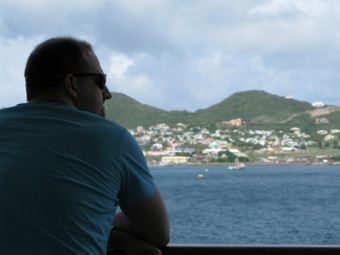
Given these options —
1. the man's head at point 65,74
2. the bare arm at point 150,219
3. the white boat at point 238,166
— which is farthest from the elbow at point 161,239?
the white boat at point 238,166

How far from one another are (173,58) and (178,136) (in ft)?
109

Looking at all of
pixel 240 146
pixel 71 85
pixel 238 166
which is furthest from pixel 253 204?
pixel 71 85

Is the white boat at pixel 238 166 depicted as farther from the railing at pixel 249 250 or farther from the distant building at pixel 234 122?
the railing at pixel 249 250

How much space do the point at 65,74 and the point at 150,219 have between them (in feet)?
0.79

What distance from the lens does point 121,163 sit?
0.80 metres

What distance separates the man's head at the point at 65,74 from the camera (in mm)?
836

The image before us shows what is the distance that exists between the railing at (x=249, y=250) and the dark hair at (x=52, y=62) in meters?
0.47

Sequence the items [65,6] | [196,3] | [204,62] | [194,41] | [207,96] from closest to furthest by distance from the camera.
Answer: [65,6]
[207,96]
[196,3]
[194,41]
[204,62]

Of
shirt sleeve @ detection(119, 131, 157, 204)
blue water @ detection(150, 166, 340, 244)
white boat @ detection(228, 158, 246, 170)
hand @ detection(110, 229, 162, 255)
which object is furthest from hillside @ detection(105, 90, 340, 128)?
shirt sleeve @ detection(119, 131, 157, 204)

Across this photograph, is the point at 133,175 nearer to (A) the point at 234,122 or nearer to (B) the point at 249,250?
(B) the point at 249,250

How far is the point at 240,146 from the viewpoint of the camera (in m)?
38.7

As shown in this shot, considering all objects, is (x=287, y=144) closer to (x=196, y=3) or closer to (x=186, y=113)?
(x=186, y=113)

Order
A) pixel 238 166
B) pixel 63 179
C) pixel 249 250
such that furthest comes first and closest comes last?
pixel 238 166 < pixel 249 250 < pixel 63 179

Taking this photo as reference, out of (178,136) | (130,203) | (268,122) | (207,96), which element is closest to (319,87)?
(207,96)
